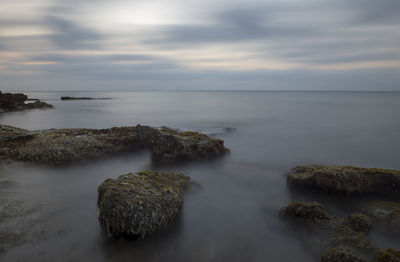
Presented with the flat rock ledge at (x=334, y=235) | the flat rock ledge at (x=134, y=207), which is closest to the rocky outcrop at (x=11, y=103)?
the flat rock ledge at (x=134, y=207)

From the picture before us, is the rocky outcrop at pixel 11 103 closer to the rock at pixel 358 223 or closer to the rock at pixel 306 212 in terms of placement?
the rock at pixel 306 212

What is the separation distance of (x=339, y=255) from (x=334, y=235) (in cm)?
65

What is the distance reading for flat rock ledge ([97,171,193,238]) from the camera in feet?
17.2

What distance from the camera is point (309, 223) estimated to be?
5875 millimetres

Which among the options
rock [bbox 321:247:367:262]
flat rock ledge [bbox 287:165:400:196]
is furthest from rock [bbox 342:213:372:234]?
flat rock ledge [bbox 287:165:400:196]

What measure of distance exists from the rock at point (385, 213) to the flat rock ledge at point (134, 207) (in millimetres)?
4623

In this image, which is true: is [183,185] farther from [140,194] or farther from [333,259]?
[333,259]

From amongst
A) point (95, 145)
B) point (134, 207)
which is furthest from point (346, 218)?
point (95, 145)

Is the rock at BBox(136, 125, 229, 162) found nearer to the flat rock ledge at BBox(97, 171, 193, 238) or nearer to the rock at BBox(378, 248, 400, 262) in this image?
the flat rock ledge at BBox(97, 171, 193, 238)

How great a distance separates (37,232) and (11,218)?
1015 mm

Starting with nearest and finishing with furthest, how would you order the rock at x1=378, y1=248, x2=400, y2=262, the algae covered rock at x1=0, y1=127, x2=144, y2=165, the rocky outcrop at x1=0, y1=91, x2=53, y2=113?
the rock at x1=378, y1=248, x2=400, y2=262, the algae covered rock at x1=0, y1=127, x2=144, y2=165, the rocky outcrop at x1=0, y1=91, x2=53, y2=113

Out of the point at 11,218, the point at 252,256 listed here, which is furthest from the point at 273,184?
the point at 11,218

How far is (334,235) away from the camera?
210 inches

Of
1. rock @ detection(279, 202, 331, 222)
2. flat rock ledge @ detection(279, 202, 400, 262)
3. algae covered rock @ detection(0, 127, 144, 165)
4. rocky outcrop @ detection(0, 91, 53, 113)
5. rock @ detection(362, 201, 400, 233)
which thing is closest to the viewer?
flat rock ledge @ detection(279, 202, 400, 262)
